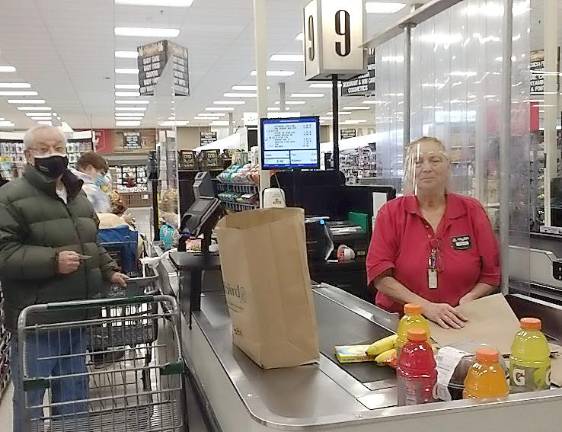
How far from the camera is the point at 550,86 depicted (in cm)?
610

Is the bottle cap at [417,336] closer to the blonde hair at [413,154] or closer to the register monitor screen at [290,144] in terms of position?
the blonde hair at [413,154]

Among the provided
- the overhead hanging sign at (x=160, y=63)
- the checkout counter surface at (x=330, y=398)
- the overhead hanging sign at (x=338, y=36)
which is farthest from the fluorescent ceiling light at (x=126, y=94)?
the checkout counter surface at (x=330, y=398)

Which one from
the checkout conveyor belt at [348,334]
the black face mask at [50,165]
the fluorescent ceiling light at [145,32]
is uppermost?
the fluorescent ceiling light at [145,32]

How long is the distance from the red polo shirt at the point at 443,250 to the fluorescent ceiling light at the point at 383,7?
6242 mm

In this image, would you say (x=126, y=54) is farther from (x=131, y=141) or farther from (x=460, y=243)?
(x=131, y=141)

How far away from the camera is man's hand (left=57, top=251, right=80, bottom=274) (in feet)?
8.76

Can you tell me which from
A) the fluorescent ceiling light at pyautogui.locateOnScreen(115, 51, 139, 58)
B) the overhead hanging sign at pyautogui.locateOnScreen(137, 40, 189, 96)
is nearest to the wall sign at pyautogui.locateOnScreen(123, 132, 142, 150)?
the fluorescent ceiling light at pyautogui.locateOnScreen(115, 51, 139, 58)

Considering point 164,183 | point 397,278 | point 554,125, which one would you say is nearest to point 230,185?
point 164,183

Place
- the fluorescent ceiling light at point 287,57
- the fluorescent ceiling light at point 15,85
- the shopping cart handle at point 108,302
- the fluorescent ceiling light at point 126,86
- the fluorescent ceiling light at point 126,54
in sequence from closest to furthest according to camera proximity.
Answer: the shopping cart handle at point 108,302 → the fluorescent ceiling light at point 126,54 → the fluorescent ceiling light at point 287,57 → the fluorescent ceiling light at point 15,85 → the fluorescent ceiling light at point 126,86

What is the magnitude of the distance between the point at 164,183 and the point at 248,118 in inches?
260

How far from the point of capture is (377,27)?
31.0ft

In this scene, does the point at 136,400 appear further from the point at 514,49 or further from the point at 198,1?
the point at 198,1

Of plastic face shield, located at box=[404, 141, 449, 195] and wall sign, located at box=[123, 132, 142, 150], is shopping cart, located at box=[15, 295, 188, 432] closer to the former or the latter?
plastic face shield, located at box=[404, 141, 449, 195]

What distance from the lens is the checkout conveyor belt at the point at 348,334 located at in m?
1.64
